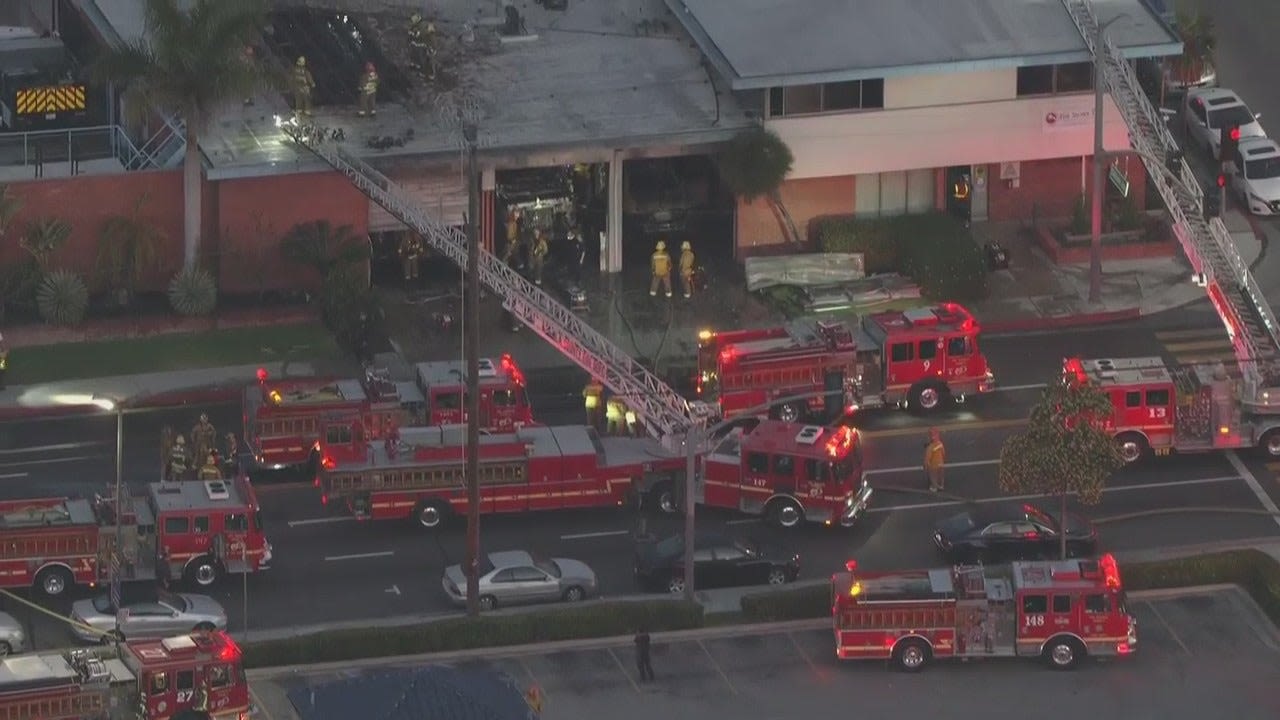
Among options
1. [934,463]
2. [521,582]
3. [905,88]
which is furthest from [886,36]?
[521,582]

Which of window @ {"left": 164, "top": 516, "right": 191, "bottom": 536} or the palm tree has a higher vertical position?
the palm tree

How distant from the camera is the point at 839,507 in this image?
73.1m

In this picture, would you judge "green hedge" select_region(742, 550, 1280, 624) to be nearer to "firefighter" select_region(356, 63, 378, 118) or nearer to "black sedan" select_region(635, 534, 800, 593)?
"black sedan" select_region(635, 534, 800, 593)

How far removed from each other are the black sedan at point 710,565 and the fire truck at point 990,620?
3.01m

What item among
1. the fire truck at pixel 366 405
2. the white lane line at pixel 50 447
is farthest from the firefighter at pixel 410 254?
the white lane line at pixel 50 447

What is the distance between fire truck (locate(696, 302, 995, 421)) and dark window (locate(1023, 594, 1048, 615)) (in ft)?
32.1

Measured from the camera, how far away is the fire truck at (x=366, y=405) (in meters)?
75.2

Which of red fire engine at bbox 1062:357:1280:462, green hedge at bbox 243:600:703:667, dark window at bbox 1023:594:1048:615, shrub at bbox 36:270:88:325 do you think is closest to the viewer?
green hedge at bbox 243:600:703:667

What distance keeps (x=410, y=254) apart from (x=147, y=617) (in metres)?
18.7

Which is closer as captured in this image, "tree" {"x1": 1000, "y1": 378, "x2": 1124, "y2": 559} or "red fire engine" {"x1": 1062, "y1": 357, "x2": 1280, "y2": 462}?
"tree" {"x1": 1000, "y1": 378, "x2": 1124, "y2": 559}

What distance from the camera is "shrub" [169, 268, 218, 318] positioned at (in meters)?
81.6

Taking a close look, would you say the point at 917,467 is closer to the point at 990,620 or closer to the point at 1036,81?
the point at 990,620

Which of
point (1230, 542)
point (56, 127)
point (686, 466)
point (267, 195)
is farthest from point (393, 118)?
point (1230, 542)

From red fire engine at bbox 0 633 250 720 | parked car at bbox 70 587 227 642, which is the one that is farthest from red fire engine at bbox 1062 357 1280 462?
red fire engine at bbox 0 633 250 720
